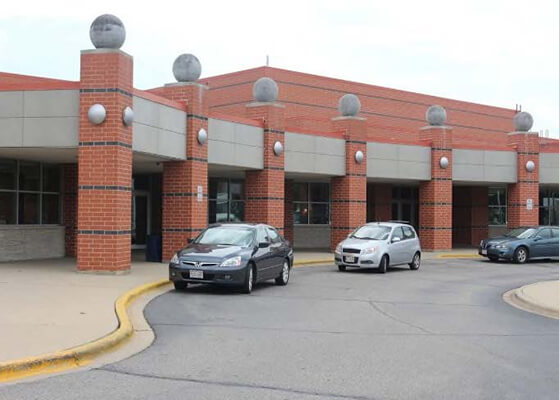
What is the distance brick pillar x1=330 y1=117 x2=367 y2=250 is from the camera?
26.6 m

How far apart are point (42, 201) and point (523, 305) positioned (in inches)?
569

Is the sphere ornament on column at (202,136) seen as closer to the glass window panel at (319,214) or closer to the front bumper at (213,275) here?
the front bumper at (213,275)

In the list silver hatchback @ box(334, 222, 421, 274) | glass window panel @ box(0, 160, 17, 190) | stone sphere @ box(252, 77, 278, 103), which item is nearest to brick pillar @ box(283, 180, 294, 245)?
stone sphere @ box(252, 77, 278, 103)

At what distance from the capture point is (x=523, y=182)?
30672mm

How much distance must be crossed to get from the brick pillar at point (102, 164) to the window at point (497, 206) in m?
24.8

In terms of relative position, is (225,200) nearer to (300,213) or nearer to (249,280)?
Result: (300,213)

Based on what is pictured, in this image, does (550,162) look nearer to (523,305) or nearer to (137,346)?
(523,305)

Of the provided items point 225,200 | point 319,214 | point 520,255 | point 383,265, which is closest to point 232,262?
point 383,265

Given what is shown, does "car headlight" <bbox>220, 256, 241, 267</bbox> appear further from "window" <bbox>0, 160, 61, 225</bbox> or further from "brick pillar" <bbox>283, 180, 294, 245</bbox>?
"brick pillar" <bbox>283, 180, 294, 245</bbox>

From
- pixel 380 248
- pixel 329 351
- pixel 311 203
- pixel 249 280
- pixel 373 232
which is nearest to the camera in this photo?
pixel 329 351

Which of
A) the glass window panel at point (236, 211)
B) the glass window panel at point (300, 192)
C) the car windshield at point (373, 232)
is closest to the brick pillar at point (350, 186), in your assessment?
the glass window panel at point (300, 192)

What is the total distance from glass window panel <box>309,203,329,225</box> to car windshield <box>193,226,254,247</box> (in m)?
16.1

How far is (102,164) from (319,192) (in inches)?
654

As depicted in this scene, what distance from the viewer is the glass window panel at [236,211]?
94.1 feet
